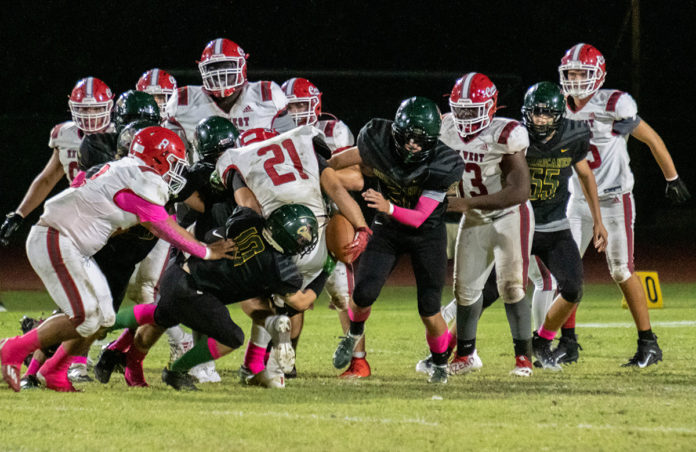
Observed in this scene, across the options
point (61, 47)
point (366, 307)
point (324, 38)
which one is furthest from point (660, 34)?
point (366, 307)

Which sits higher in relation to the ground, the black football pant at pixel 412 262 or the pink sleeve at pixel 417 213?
the pink sleeve at pixel 417 213

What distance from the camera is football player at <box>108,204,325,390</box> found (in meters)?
5.11

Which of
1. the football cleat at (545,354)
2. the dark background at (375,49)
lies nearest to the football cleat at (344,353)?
the football cleat at (545,354)

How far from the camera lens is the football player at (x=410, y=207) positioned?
5.50 m

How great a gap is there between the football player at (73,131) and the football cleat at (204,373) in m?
1.58

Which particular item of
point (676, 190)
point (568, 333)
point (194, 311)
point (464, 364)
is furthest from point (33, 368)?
point (676, 190)

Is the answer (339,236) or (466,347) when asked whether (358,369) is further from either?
(339,236)

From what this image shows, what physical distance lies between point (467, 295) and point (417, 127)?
45.4 inches

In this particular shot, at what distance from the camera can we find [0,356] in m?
5.16

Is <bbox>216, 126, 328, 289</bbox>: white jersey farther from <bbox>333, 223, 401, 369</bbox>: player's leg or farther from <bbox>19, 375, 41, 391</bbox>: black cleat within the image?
<bbox>19, 375, 41, 391</bbox>: black cleat

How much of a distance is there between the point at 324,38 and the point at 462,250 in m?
15.7

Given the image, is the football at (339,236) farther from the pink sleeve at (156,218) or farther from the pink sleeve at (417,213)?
the pink sleeve at (156,218)

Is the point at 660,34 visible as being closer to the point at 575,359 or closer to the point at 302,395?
the point at 575,359

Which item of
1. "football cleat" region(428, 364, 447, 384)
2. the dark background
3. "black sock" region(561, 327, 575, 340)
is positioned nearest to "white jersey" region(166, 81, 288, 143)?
"football cleat" region(428, 364, 447, 384)
